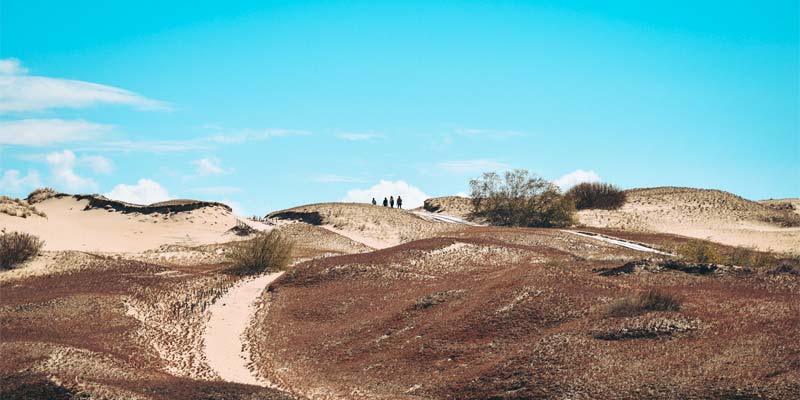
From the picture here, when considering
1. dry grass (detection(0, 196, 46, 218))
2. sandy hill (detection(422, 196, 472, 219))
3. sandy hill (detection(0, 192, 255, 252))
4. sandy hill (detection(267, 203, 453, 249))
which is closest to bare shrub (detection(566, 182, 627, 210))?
sandy hill (detection(422, 196, 472, 219))

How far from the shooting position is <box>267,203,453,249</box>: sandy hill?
224 feet

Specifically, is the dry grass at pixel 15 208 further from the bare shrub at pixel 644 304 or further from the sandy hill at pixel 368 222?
the bare shrub at pixel 644 304

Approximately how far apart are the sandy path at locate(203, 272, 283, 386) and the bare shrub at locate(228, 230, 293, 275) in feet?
5.23

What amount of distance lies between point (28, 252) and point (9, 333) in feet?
50.5

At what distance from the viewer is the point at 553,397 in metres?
22.2

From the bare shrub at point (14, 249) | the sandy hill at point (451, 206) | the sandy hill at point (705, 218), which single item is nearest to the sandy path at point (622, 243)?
the sandy hill at point (705, 218)

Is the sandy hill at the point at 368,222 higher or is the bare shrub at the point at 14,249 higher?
the sandy hill at the point at 368,222

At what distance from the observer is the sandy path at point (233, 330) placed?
30359mm

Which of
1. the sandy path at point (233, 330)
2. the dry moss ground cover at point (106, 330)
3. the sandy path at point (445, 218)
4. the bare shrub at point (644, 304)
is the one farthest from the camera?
the sandy path at point (445, 218)

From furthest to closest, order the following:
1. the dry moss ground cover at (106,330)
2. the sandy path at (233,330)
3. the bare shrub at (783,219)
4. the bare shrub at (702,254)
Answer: the bare shrub at (783,219), the bare shrub at (702,254), the sandy path at (233,330), the dry moss ground cover at (106,330)

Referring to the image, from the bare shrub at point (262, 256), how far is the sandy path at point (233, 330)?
1.59 meters

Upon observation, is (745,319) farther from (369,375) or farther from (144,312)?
(144,312)

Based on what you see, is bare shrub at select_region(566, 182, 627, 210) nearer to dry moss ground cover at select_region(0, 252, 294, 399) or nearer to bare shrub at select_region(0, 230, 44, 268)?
dry moss ground cover at select_region(0, 252, 294, 399)

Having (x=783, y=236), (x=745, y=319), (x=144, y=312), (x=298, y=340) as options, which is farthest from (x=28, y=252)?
(x=783, y=236)
